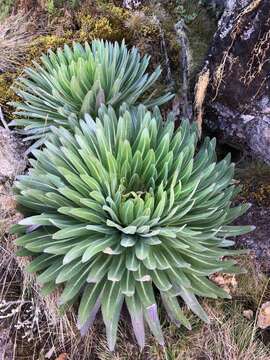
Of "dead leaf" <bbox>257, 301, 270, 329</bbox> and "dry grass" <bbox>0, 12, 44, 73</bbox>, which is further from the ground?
"dry grass" <bbox>0, 12, 44, 73</bbox>

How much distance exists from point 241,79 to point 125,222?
1255 millimetres

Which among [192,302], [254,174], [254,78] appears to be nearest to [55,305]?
[192,302]

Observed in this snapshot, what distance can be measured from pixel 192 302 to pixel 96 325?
68cm

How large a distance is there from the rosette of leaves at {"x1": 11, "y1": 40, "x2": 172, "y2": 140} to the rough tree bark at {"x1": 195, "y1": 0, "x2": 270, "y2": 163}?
0.38 metres

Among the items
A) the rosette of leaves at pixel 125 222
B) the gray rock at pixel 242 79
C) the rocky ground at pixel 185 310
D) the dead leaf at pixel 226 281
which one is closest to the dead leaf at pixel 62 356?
the rocky ground at pixel 185 310

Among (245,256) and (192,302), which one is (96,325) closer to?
(192,302)

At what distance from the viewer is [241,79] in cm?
283

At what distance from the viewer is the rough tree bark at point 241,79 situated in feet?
8.83

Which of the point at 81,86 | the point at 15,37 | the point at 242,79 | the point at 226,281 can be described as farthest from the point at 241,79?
the point at 15,37

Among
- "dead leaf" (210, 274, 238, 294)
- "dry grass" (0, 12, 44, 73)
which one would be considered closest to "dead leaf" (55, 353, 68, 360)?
"dead leaf" (210, 274, 238, 294)

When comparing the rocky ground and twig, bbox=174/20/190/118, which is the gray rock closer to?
the rocky ground

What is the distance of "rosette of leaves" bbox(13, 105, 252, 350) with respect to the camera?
2156 millimetres

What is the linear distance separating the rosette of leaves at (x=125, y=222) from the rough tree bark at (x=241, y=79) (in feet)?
2.04

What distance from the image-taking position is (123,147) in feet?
7.50
